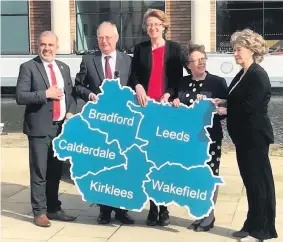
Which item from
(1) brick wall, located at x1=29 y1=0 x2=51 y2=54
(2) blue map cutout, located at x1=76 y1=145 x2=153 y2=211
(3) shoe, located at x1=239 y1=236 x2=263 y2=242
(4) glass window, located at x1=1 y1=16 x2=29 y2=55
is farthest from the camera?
(4) glass window, located at x1=1 y1=16 x2=29 y2=55

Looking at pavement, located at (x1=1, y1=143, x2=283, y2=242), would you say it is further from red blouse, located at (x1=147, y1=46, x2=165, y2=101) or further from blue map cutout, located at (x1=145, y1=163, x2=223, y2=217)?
red blouse, located at (x1=147, y1=46, x2=165, y2=101)

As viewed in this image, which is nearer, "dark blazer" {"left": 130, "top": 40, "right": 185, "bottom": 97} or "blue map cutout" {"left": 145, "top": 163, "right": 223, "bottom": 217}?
"blue map cutout" {"left": 145, "top": 163, "right": 223, "bottom": 217}

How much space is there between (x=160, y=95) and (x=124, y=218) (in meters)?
1.34

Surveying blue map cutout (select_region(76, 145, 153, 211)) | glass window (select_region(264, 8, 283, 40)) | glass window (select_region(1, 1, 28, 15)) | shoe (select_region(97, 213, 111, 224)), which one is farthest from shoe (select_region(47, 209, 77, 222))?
glass window (select_region(1, 1, 28, 15))

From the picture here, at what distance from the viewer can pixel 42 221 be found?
227 inches

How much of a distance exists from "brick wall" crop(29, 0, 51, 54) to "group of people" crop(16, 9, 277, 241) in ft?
63.4

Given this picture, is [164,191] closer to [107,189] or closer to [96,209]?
[107,189]

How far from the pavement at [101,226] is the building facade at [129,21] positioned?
48.9ft

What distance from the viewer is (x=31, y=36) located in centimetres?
2488

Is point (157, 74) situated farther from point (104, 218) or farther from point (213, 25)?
point (213, 25)

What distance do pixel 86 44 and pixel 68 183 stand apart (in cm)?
1750

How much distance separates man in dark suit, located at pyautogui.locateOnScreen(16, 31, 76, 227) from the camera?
568cm

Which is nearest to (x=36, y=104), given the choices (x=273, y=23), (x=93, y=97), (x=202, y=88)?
(x=93, y=97)

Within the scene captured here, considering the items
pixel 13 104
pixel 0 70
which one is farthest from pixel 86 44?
pixel 13 104
